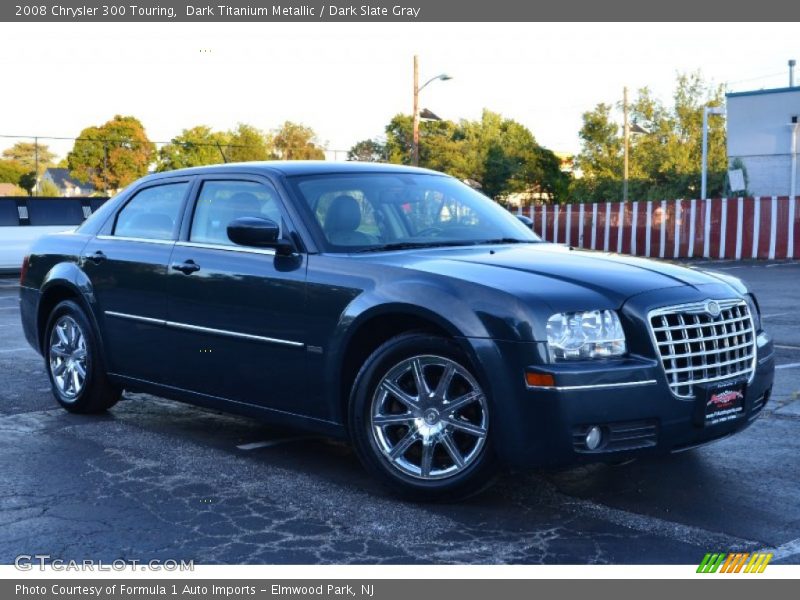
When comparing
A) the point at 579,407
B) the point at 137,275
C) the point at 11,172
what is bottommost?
the point at 579,407

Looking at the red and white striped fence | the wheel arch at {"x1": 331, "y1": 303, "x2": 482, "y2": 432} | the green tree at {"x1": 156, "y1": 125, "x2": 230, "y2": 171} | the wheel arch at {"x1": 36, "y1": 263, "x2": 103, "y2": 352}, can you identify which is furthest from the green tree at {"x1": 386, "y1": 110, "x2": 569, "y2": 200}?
the wheel arch at {"x1": 331, "y1": 303, "x2": 482, "y2": 432}

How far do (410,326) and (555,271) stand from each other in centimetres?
73

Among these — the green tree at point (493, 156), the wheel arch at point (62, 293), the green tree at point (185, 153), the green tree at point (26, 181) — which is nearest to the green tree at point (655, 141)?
the green tree at point (493, 156)

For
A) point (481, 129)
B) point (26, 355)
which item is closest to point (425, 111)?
point (26, 355)

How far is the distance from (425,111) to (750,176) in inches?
443

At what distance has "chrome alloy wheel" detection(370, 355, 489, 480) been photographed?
4824 millimetres

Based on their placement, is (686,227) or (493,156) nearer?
(686,227)

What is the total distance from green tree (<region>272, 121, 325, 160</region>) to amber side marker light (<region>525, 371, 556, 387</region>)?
81.5 metres

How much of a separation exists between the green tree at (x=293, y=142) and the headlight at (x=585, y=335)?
267 feet

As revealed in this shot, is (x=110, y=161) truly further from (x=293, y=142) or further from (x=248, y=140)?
(x=293, y=142)

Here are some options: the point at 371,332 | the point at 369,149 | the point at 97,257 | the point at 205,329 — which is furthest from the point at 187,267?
the point at 369,149

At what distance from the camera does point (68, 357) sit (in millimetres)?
7281

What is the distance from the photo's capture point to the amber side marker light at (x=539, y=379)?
176 inches
